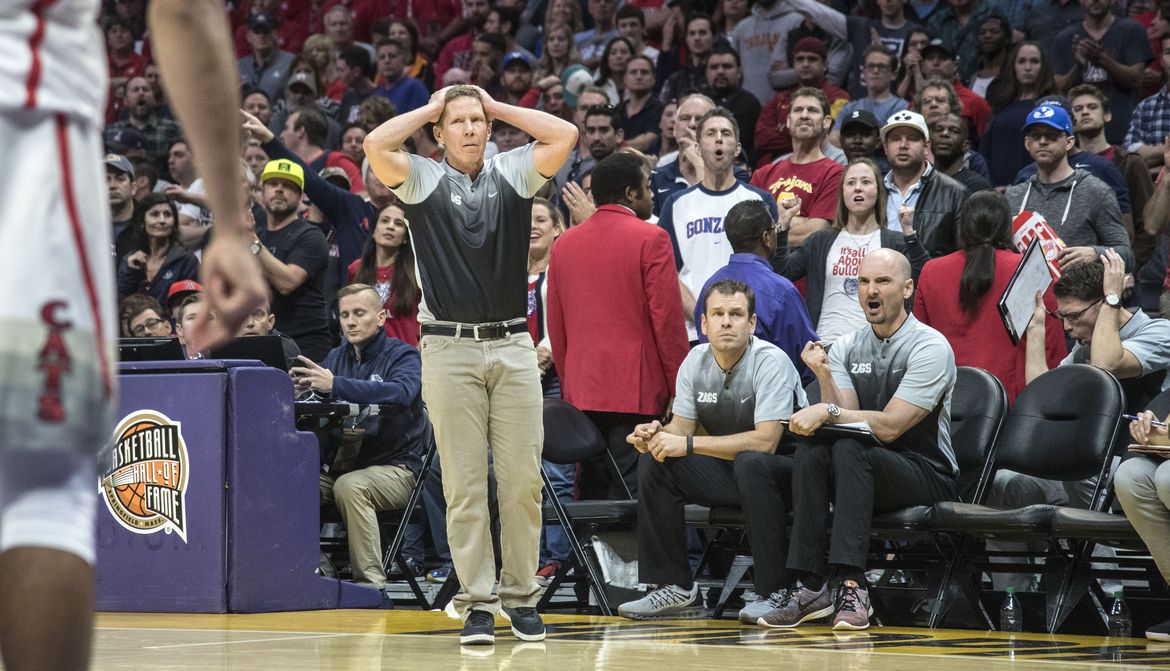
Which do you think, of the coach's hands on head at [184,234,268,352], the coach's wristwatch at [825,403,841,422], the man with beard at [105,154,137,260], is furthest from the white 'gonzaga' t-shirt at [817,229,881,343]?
the coach's hands on head at [184,234,268,352]

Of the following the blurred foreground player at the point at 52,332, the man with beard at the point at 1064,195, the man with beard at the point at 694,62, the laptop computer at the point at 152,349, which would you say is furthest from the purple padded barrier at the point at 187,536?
the man with beard at the point at 694,62

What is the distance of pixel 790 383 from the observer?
283 inches

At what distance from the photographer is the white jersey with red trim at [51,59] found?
67.6 inches

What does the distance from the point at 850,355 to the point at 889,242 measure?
3.46 feet

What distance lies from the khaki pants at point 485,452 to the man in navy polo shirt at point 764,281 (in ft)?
5.72

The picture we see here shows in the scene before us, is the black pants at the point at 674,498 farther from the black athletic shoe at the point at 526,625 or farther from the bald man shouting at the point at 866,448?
the black athletic shoe at the point at 526,625

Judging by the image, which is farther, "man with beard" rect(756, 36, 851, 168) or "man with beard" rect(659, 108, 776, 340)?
"man with beard" rect(756, 36, 851, 168)

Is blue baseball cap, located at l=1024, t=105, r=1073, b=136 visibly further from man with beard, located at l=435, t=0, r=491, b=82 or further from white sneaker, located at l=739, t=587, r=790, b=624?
man with beard, located at l=435, t=0, r=491, b=82

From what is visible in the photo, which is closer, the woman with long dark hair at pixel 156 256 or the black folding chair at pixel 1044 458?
the black folding chair at pixel 1044 458

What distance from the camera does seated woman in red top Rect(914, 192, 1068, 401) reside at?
303 inches

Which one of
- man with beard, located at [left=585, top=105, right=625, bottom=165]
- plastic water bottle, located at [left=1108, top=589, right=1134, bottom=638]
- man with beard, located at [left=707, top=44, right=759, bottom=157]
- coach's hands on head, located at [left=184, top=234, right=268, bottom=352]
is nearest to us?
coach's hands on head, located at [left=184, top=234, right=268, bottom=352]

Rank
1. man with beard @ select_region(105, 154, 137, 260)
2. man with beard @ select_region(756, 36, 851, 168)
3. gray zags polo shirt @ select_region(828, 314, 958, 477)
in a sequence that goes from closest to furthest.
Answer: gray zags polo shirt @ select_region(828, 314, 958, 477) → man with beard @ select_region(756, 36, 851, 168) → man with beard @ select_region(105, 154, 137, 260)

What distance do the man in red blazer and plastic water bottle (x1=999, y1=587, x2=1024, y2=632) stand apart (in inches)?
79.5

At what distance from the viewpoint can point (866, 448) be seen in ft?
22.2
